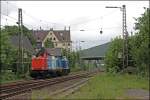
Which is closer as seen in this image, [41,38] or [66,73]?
[66,73]

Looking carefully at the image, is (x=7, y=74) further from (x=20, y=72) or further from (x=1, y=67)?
(x=1, y=67)

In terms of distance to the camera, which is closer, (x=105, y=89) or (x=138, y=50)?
(x=105, y=89)

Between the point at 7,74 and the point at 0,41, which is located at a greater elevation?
the point at 0,41

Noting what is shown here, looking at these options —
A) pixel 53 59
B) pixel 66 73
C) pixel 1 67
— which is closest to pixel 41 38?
pixel 66 73

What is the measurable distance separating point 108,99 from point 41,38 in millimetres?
166424

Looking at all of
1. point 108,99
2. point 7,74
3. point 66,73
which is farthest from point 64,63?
point 108,99

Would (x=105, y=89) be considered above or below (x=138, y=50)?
below

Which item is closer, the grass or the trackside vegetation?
the grass

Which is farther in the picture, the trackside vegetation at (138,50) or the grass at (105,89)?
the trackside vegetation at (138,50)

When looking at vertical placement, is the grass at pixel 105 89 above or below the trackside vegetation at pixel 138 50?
below

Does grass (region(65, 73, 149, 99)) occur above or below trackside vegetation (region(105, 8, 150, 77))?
below

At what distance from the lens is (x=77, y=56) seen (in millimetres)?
126062

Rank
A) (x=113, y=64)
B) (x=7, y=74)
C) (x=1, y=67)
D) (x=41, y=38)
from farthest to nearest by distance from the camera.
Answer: (x=41, y=38), (x=113, y=64), (x=7, y=74), (x=1, y=67)

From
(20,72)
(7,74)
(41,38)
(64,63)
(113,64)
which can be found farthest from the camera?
(41,38)
